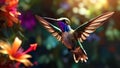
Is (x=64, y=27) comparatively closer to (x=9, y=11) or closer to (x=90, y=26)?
(x=90, y=26)

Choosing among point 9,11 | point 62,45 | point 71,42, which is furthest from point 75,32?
point 62,45

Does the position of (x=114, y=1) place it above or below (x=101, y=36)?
above

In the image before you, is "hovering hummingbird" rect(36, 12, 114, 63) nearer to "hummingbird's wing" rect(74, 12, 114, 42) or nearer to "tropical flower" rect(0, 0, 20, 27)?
"hummingbird's wing" rect(74, 12, 114, 42)

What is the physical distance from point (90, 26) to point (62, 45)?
2268 millimetres

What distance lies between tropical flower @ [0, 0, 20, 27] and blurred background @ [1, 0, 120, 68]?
5.98 ft

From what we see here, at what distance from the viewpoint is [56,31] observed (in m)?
0.68

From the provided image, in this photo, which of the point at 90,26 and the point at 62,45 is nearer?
the point at 90,26

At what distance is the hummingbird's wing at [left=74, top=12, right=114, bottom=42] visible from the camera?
660 mm

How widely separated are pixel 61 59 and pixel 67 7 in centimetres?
49

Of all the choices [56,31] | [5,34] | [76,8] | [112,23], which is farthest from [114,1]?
[56,31]

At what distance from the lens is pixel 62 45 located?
2.93m

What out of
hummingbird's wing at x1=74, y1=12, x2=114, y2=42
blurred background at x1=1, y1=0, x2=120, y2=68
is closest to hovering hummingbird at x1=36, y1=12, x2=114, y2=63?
hummingbird's wing at x1=74, y1=12, x2=114, y2=42

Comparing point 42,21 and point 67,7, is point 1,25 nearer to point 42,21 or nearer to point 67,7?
point 42,21

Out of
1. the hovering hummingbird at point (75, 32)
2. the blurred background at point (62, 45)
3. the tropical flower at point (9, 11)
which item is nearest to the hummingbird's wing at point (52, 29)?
the hovering hummingbird at point (75, 32)
